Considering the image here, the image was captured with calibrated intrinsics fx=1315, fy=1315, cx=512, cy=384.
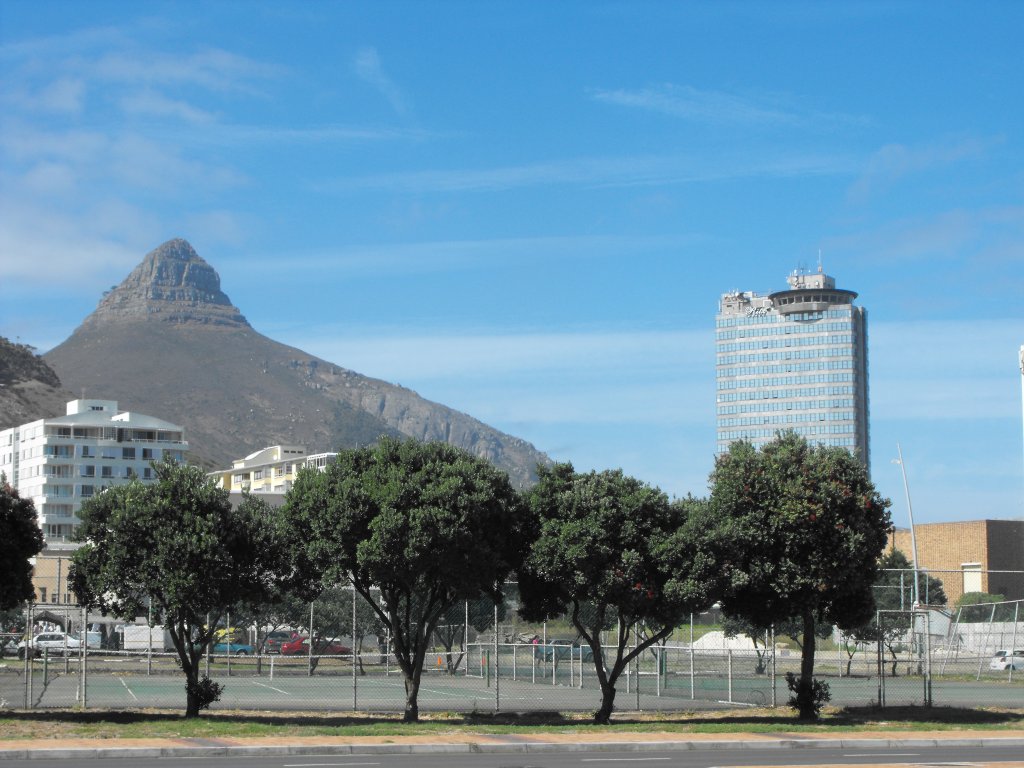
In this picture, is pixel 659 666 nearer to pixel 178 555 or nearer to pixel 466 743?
pixel 466 743

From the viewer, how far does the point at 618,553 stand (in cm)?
2695

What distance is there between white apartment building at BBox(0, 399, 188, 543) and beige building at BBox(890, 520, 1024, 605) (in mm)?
94944

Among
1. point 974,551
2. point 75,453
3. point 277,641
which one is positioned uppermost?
point 75,453

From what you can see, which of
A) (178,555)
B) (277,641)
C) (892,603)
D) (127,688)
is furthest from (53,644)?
(892,603)

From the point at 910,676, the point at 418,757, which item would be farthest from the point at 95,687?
the point at 910,676

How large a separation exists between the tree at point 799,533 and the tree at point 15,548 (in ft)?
46.4

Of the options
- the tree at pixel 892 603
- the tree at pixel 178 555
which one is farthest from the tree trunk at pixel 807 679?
the tree at pixel 178 555

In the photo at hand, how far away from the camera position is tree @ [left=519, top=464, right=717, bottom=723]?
2666cm

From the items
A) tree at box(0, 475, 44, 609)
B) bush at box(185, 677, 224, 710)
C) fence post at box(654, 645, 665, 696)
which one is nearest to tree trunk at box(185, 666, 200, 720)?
Answer: bush at box(185, 677, 224, 710)

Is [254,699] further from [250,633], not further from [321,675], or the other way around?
[250,633]

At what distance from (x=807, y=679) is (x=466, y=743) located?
931 cm

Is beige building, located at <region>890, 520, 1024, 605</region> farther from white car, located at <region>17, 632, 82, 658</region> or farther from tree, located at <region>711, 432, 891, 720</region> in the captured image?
tree, located at <region>711, 432, 891, 720</region>

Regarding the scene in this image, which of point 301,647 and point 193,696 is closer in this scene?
point 193,696

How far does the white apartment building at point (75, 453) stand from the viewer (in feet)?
528
